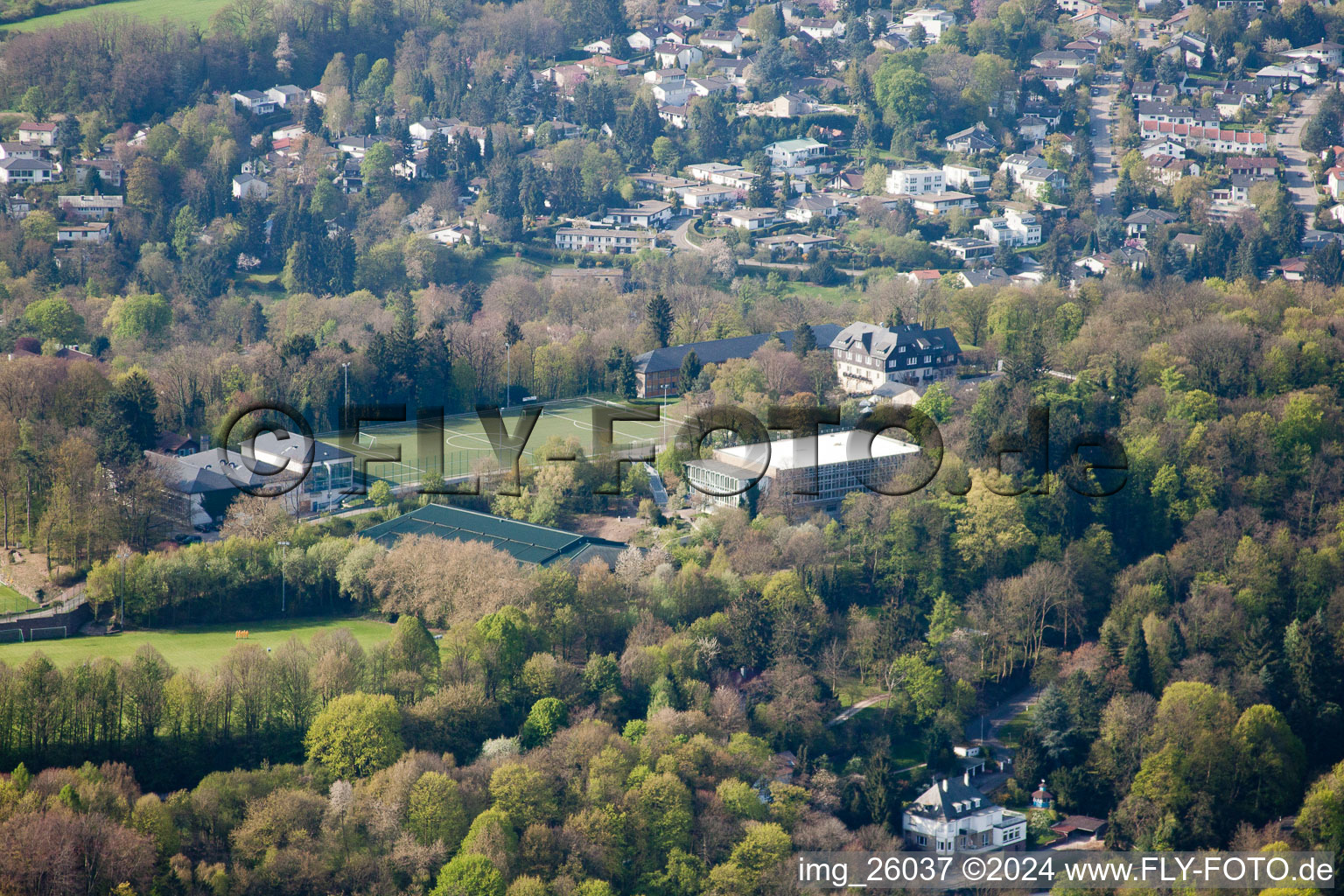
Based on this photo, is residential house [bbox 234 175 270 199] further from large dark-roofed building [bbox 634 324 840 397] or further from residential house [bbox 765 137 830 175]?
large dark-roofed building [bbox 634 324 840 397]

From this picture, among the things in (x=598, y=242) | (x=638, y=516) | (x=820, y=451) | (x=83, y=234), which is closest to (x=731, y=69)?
(x=598, y=242)

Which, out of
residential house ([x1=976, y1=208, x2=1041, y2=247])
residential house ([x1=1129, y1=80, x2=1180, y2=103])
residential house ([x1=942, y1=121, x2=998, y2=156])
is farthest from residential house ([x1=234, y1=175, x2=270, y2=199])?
residential house ([x1=1129, y1=80, x2=1180, y2=103])

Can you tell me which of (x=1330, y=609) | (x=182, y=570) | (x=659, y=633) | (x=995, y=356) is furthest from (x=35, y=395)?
(x=1330, y=609)

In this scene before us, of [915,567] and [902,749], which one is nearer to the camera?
[902,749]

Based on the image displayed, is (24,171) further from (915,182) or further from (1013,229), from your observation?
(1013,229)

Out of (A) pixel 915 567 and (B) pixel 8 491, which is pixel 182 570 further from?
(A) pixel 915 567

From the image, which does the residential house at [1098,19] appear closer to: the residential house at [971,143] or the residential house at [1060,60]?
the residential house at [1060,60]

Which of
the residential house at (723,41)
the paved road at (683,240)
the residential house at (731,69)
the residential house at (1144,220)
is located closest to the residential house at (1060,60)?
the residential house at (731,69)
